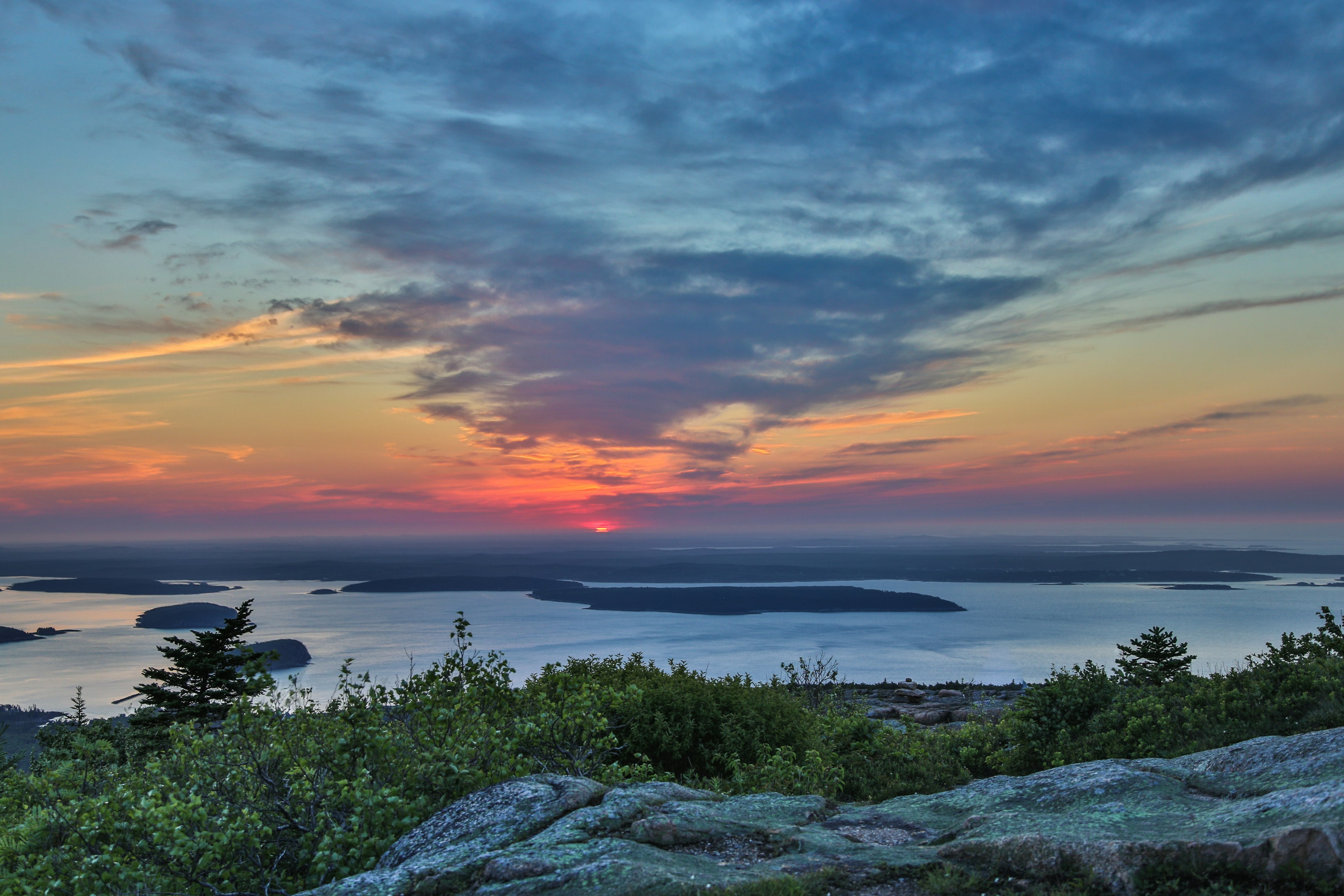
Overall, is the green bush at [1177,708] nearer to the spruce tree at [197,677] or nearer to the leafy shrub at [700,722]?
the leafy shrub at [700,722]

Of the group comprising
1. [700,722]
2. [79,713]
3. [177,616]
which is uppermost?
[700,722]

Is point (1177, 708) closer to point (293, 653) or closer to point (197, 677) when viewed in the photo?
point (197, 677)

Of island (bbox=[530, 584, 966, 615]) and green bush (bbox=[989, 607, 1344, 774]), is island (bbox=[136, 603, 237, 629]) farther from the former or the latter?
green bush (bbox=[989, 607, 1344, 774])

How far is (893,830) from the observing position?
6621 mm

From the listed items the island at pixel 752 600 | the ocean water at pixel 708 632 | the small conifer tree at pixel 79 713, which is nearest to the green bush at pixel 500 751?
the small conifer tree at pixel 79 713

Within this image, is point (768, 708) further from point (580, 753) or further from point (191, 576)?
point (191, 576)

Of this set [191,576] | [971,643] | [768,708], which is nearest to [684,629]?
[971,643]

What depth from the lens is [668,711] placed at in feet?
47.0

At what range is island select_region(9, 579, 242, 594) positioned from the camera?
161 m

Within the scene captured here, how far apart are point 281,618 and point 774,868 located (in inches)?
5091

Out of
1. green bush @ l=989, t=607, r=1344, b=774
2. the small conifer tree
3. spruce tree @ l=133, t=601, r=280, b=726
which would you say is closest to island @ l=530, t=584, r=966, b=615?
the small conifer tree

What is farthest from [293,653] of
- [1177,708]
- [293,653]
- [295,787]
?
[1177,708]

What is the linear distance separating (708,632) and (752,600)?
1742 inches

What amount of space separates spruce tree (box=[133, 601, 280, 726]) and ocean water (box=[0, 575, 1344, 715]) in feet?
19.7
